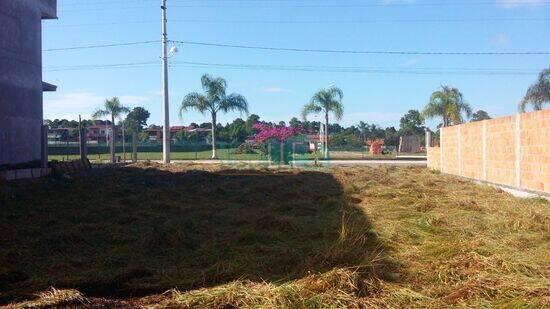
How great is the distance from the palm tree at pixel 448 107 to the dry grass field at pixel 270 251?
28.8 meters

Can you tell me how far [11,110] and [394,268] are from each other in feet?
42.0

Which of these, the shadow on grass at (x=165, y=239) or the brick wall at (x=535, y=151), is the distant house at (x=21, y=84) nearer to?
the shadow on grass at (x=165, y=239)

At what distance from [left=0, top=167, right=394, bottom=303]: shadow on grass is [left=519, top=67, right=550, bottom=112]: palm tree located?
23325mm

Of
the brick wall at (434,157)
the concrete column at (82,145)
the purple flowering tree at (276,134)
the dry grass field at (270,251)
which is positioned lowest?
→ the dry grass field at (270,251)

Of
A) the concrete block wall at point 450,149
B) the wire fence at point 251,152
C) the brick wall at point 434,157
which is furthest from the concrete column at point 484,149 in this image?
the wire fence at point 251,152

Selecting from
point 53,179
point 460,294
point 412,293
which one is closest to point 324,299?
point 412,293

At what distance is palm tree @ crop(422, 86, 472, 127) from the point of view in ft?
132

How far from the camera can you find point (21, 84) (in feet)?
51.3

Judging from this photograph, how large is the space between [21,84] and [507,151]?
14066 mm

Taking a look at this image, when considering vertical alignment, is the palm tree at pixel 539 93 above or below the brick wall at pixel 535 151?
above

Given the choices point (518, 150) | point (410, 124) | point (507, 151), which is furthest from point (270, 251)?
point (410, 124)

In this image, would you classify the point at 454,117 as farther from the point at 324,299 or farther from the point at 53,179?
the point at 324,299

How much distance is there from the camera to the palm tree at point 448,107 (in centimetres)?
4034

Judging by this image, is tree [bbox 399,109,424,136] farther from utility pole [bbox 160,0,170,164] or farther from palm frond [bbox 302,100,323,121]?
Result: utility pole [bbox 160,0,170,164]
